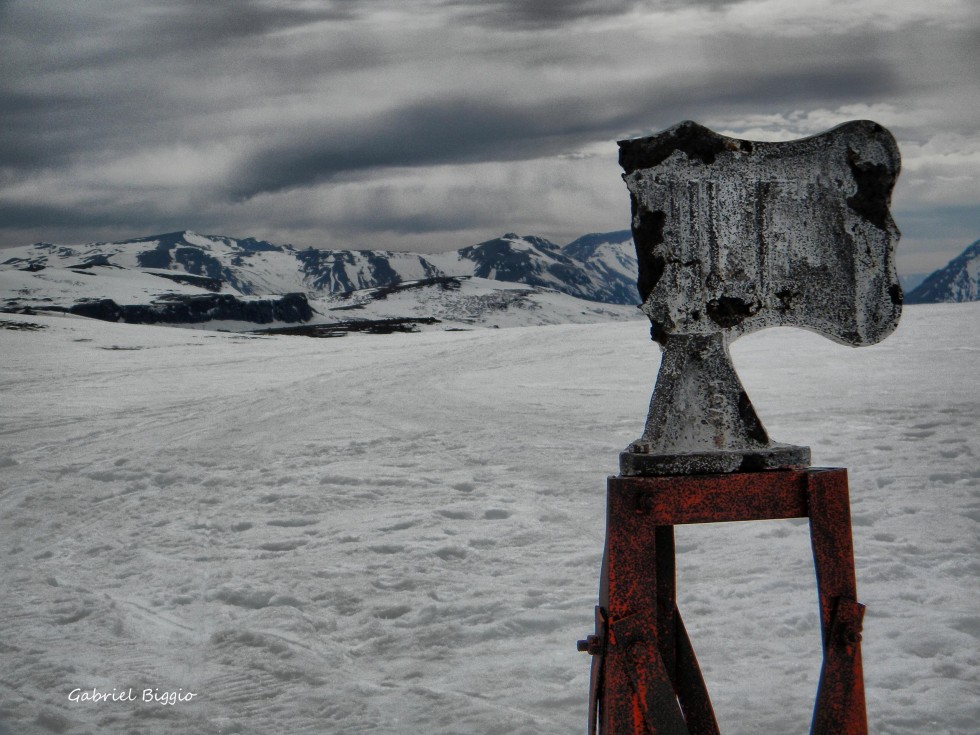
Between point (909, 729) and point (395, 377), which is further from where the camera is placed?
point (395, 377)

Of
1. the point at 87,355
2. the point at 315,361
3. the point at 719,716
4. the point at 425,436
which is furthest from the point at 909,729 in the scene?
the point at 87,355

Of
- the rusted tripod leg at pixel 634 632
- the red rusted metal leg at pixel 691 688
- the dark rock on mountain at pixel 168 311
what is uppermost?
the dark rock on mountain at pixel 168 311

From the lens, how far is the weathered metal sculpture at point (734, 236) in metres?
2.42

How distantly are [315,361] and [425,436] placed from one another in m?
9.71

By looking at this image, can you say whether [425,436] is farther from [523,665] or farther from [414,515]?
[523,665]

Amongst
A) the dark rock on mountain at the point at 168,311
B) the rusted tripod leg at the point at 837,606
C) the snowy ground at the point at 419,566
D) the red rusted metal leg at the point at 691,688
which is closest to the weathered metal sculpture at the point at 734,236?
the rusted tripod leg at the point at 837,606

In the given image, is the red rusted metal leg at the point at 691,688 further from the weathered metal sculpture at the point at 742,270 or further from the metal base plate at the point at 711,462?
the metal base plate at the point at 711,462

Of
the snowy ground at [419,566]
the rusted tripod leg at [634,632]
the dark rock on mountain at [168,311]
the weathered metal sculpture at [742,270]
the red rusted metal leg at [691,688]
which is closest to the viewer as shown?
the rusted tripod leg at [634,632]

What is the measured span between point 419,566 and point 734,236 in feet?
12.5

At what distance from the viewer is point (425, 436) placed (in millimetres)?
9719

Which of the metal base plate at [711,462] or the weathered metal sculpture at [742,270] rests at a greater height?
the weathered metal sculpture at [742,270]

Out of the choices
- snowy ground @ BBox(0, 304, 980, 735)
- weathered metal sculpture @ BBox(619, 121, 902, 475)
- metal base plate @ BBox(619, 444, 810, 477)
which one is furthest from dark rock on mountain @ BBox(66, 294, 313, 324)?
metal base plate @ BBox(619, 444, 810, 477)

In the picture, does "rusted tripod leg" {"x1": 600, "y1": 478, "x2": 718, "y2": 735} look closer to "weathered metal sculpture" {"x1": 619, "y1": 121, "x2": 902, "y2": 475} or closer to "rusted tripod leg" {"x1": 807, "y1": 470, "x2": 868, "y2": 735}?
"weathered metal sculpture" {"x1": 619, "y1": 121, "x2": 902, "y2": 475}

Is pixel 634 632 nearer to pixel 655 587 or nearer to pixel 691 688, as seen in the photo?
pixel 655 587
